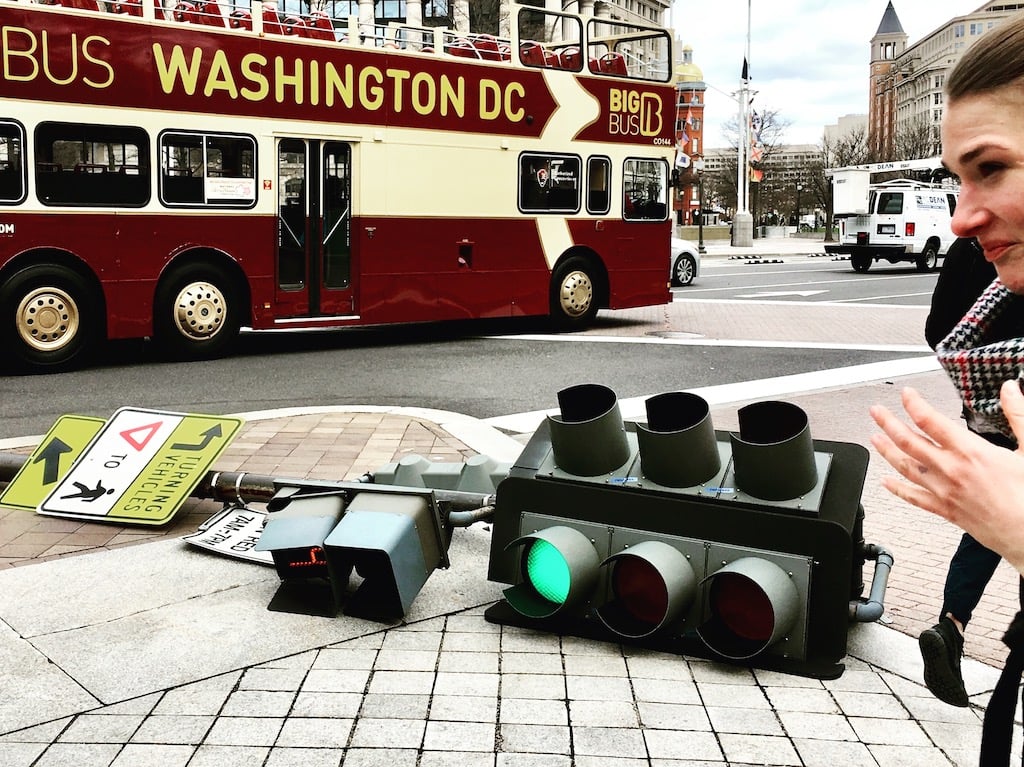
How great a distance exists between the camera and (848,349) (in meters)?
13.6

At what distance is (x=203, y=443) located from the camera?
→ 6012 millimetres

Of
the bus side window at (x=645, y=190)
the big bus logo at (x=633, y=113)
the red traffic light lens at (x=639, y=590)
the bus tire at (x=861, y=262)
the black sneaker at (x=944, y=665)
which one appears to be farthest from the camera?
the bus tire at (x=861, y=262)

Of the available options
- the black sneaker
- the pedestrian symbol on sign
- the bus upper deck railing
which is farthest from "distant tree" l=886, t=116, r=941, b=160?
the black sneaker

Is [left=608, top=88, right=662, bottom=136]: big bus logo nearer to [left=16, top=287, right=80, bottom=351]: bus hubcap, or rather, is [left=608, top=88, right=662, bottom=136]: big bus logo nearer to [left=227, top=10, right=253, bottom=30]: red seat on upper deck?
[left=227, top=10, right=253, bottom=30]: red seat on upper deck

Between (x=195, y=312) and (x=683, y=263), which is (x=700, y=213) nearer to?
(x=683, y=263)

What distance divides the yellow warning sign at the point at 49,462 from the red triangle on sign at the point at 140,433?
25 cm

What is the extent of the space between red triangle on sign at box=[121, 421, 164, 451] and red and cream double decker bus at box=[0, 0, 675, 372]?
225 inches

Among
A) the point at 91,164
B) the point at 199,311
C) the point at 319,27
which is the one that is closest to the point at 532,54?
the point at 319,27

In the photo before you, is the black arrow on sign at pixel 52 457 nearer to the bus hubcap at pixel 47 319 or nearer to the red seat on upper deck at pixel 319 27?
the bus hubcap at pixel 47 319

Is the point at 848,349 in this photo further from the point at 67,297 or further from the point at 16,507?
the point at 16,507

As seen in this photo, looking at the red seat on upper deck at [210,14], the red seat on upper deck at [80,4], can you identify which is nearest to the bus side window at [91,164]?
the red seat on upper deck at [80,4]

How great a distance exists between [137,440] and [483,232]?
8.72m

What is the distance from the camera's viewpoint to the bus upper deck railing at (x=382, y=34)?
38.7ft

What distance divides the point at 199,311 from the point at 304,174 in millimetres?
2078
